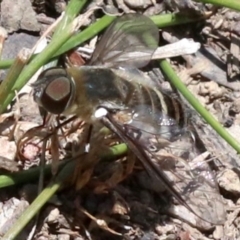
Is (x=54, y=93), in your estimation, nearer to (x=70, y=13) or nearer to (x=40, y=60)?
(x=40, y=60)

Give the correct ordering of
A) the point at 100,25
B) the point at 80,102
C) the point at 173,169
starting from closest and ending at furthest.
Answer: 1. the point at 173,169
2. the point at 80,102
3. the point at 100,25

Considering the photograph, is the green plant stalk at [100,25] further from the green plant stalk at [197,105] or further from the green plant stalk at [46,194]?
the green plant stalk at [46,194]

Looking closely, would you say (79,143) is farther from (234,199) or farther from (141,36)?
(234,199)

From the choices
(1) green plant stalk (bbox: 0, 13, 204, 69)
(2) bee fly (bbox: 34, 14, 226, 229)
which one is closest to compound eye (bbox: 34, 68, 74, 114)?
(2) bee fly (bbox: 34, 14, 226, 229)

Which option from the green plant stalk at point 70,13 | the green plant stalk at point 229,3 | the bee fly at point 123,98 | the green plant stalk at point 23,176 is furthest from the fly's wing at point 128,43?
the green plant stalk at point 23,176

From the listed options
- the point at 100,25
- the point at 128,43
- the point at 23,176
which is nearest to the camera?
→ the point at 23,176

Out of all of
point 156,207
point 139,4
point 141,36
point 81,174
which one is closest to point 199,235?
point 156,207

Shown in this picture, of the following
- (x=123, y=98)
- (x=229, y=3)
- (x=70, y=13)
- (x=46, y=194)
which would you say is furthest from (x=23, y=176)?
(x=229, y=3)
